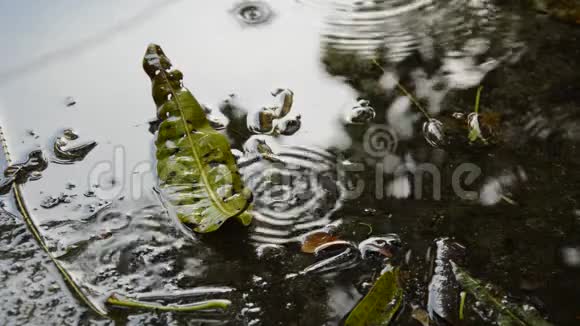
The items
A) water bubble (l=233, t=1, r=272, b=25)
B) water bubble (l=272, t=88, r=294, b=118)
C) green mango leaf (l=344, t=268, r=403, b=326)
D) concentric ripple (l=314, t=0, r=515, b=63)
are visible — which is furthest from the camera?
water bubble (l=233, t=1, r=272, b=25)

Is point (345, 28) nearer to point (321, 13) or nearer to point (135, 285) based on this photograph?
point (321, 13)

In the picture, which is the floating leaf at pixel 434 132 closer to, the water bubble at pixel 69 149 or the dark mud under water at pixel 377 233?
the dark mud under water at pixel 377 233

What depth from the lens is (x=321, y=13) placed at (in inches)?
85.7

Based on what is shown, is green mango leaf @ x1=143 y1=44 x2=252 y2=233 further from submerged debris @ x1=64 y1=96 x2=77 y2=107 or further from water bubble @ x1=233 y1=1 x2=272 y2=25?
water bubble @ x1=233 y1=1 x2=272 y2=25

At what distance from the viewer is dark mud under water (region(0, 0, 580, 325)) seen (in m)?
1.36

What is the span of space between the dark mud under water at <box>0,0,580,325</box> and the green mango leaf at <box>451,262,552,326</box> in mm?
28

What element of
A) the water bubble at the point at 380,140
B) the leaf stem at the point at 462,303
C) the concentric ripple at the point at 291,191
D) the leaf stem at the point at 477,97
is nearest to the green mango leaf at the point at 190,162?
the concentric ripple at the point at 291,191

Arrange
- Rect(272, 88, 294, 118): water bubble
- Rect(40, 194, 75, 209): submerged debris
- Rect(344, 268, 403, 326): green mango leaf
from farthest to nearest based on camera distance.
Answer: Rect(272, 88, 294, 118): water bubble < Rect(40, 194, 75, 209): submerged debris < Rect(344, 268, 403, 326): green mango leaf

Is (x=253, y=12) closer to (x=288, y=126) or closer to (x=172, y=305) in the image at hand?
(x=288, y=126)

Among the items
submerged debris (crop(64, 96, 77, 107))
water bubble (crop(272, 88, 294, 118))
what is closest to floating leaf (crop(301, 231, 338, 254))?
water bubble (crop(272, 88, 294, 118))

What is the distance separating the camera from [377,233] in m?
1.49

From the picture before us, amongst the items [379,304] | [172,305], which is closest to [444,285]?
[379,304]

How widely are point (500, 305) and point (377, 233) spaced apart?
34 centimetres

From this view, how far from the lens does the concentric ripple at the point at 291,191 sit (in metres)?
1.51
